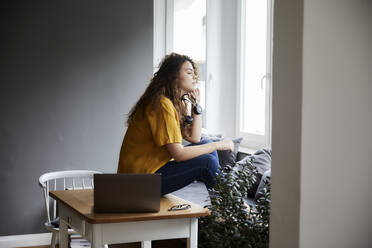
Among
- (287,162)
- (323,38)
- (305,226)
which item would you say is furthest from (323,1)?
(305,226)

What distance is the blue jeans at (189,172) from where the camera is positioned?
9.40ft

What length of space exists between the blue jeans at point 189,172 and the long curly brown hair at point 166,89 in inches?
13.8

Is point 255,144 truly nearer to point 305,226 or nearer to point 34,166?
point 34,166

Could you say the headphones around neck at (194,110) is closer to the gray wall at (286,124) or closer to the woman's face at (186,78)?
the woman's face at (186,78)

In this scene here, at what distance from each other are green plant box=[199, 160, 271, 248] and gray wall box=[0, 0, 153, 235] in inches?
92.4

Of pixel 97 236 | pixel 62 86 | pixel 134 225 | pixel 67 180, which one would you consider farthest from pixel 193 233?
pixel 62 86

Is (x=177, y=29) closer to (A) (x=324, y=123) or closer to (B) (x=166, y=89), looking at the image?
(B) (x=166, y=89)

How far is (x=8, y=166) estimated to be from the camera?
3.99 metres

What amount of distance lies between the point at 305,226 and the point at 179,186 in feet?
5.07

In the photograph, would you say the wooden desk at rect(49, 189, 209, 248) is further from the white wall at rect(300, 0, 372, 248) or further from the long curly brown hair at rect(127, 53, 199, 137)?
the white wall at rect(300, 0, 372, 248)

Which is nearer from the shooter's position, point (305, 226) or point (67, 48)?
point (305, 226)

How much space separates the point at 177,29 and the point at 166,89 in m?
2.65

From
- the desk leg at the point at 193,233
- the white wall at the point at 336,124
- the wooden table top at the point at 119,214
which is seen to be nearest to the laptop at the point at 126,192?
the wooden table top at the point at 119,214

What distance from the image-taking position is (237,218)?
1.84 m
